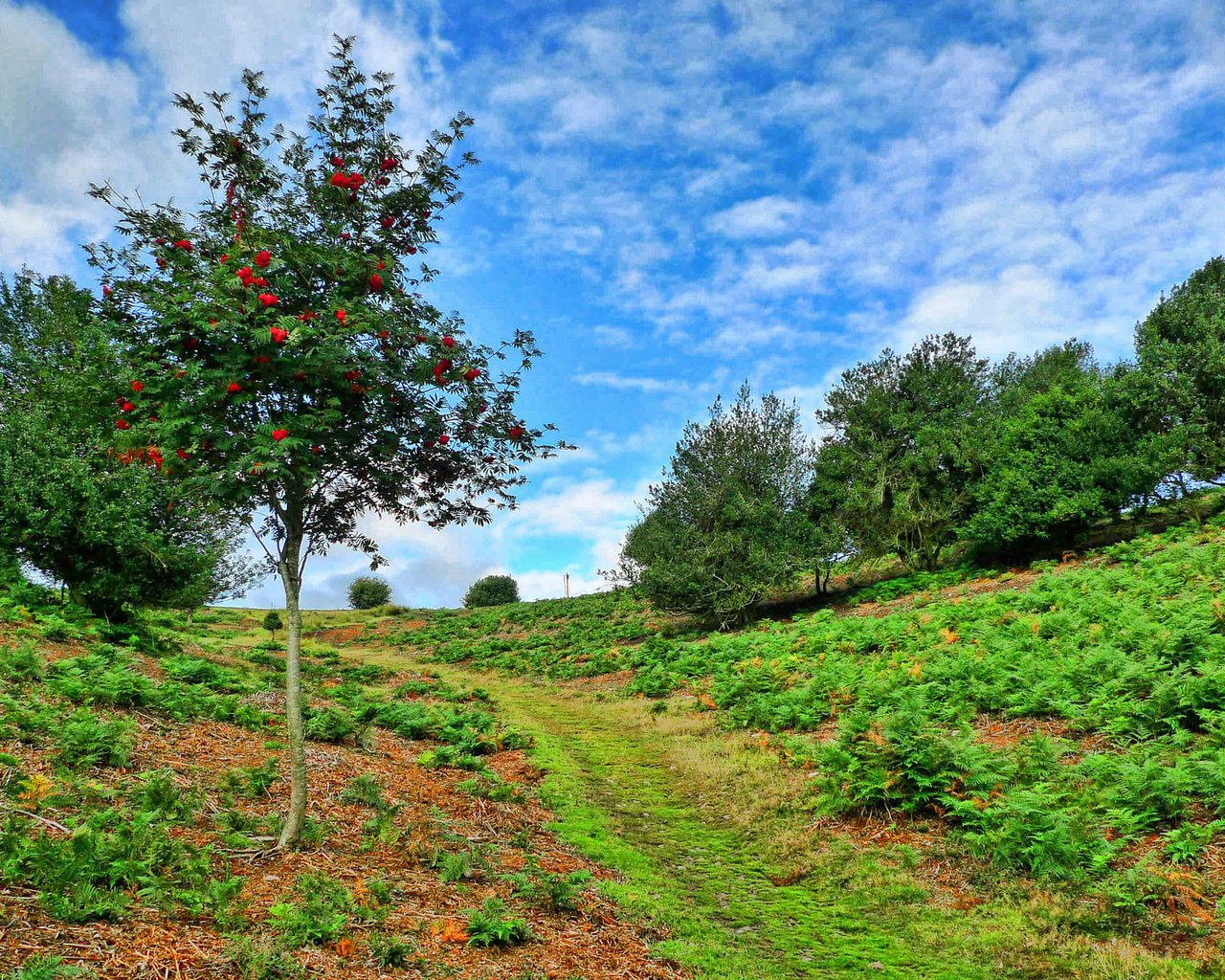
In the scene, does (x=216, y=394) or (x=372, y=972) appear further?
(x=216, y=394)

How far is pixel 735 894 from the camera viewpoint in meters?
6.86

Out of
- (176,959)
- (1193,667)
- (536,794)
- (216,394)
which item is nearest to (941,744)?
(1193,667)

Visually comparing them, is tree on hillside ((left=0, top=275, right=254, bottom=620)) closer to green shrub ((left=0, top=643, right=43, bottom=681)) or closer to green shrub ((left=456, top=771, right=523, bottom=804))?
green shrub ((left=0, top=643, right=43, bottom=681))

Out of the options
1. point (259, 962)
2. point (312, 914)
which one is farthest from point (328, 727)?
point (259, 962)

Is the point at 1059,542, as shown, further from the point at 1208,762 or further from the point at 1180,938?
the point at 1180,938

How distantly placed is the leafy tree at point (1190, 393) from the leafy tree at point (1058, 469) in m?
0.72

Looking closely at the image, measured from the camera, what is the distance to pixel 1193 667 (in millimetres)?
8828

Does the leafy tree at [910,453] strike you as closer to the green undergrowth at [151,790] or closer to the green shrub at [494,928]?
the green undergrowth at [151,790]

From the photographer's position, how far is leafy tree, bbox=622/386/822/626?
24094mm

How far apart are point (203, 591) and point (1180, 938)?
75.5ft

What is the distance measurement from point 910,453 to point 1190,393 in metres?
9.24

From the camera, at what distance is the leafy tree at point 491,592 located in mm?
57656

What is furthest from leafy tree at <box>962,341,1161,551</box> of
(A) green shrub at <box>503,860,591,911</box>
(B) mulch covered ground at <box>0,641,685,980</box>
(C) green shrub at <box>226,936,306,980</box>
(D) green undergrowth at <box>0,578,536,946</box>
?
(C) green shrub at <box>226,936,306,980</box>

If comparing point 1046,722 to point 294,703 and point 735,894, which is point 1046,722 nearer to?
point 735,894
